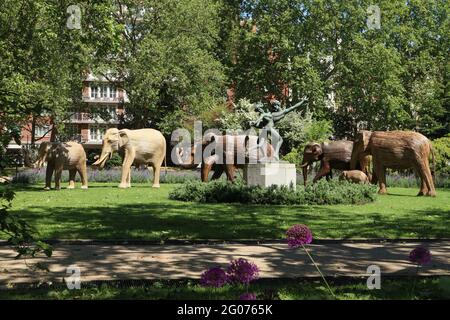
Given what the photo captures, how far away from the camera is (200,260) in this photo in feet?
24.1

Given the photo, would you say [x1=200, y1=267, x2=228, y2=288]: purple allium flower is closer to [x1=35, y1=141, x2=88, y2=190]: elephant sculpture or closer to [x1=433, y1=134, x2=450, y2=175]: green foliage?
[x1=35, y1=141, x2=88, y2=190]: elephant sculpture

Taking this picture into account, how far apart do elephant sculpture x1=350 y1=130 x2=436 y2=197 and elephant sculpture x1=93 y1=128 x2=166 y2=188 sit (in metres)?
9.23

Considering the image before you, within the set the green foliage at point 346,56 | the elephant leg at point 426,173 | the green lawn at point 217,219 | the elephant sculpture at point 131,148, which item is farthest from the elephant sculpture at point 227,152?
the green foliage at point 346,56

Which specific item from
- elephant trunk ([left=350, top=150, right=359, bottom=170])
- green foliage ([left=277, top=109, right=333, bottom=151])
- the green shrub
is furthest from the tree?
the green shrub

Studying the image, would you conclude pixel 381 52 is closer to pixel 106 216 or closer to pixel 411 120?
pixel 411 120

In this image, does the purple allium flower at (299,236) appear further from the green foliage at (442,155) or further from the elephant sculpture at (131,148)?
the green foliage at (442,155)

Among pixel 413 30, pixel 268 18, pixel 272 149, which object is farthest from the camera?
pixel 413 30

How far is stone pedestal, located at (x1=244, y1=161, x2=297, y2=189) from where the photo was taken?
60.6 ft

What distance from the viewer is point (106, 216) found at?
1252 cm

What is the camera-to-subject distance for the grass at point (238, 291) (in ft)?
17.4

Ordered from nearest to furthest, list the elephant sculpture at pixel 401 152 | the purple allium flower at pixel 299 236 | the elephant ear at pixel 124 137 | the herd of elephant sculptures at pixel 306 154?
the purple allium flower at pixel 299 236 → the elephant sculpture at pixel 401 152 → the herd of elephant sculptures at pixel 306 154 → the elephant ear at pixel 124 137

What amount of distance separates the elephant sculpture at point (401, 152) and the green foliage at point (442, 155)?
44.9ft
